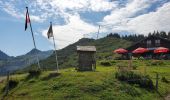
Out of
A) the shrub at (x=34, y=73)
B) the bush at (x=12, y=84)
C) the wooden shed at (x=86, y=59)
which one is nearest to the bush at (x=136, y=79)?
the shrub at (x=34, y=73)

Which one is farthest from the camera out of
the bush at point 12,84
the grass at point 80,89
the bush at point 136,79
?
the bush at point 12,84

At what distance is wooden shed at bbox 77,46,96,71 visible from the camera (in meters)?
53.8

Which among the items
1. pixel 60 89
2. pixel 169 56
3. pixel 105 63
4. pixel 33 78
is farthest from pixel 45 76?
pixel 169 56

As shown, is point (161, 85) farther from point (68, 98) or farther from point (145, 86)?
point (68, 98)

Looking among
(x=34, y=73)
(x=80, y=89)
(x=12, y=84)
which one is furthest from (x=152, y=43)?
(x=80, y=89)

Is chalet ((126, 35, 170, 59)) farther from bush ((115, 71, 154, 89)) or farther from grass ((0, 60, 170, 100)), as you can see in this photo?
bush ((115, 71, 154, 89))

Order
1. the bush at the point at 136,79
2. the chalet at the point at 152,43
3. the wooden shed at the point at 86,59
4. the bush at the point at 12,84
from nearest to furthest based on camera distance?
the bush at the point at 136,79 → the bush at the point at 12,84 → the wooden shed at the point at 86,59 → the chalet at the point at 152,43

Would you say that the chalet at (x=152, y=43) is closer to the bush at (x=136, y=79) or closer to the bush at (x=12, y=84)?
the bush at (x=136, y=79)

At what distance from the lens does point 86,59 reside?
179ft

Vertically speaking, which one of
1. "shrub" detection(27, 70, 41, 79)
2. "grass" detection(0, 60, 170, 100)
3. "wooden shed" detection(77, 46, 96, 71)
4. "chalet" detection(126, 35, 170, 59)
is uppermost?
"chalet" detection(126, 35, 170, 59)

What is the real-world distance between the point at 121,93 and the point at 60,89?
6592mm

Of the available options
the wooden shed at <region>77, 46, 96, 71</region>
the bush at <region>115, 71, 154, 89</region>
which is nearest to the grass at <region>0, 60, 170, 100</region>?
the bush at <region>115, 71, 154, 89</region>

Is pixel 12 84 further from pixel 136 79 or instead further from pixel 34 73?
pixel 136 79

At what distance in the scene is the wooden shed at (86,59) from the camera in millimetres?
53844
